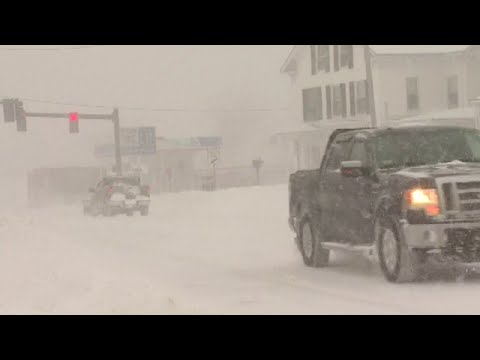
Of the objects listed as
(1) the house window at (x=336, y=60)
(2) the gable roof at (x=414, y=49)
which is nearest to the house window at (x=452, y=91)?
(2) the gable roof at (x=414, y=49)

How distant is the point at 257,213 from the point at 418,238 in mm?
20837

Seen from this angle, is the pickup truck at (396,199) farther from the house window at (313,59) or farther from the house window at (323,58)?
A: the house window at (313,59)

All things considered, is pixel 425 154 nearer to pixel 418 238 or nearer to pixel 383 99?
pixel 418 238

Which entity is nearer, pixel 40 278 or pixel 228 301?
pixel 228 301

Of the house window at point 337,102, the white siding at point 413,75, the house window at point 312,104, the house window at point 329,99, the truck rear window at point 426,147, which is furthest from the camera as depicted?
the house window at point 312,104

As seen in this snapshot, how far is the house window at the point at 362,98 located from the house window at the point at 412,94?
2.27 metres

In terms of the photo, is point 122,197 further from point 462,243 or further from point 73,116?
point 462,243

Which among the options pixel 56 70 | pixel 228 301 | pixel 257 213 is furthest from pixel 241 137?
pixel 228 301

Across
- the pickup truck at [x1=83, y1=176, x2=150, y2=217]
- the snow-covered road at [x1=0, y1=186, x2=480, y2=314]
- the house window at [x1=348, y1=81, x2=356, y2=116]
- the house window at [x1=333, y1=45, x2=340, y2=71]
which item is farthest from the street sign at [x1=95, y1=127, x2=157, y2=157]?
the snow-covered road at [x1=0, y1=186, x2=480, y2=314]

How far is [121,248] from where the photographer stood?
1981cm

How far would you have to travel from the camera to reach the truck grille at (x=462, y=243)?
11047mm

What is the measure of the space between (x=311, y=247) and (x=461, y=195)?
3601mm

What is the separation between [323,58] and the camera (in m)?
55.8

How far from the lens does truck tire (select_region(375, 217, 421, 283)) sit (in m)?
11.1
